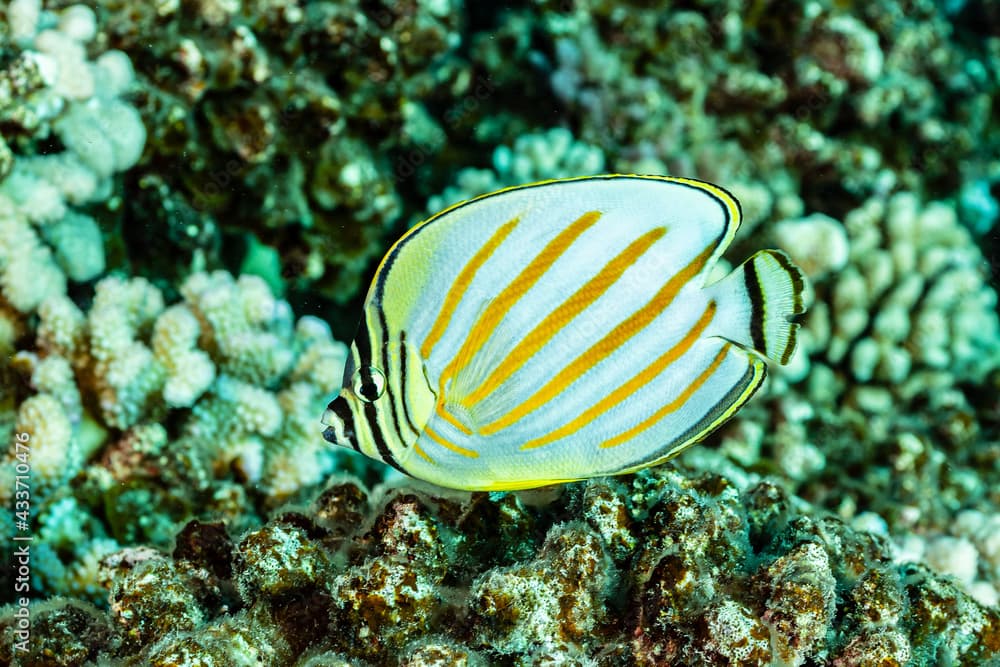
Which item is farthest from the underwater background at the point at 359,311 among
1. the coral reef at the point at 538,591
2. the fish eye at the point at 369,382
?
the fish eye at the point at 369,382

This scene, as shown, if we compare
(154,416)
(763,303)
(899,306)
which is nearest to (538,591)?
(763,303)

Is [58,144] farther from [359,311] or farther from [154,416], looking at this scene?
[359,311]

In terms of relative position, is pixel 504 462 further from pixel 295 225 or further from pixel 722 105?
pixel 722 105

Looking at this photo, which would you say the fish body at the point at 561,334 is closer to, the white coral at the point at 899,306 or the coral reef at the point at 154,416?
the coral reef at the point at 154,416

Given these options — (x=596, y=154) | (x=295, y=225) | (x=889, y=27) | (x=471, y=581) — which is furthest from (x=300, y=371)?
(x=889, y=27)

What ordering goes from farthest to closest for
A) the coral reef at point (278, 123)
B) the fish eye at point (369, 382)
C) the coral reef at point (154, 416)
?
the coral reef at point (278, 123)
the coral reef at point (154, 416)
the fish eye at point (369, 382)

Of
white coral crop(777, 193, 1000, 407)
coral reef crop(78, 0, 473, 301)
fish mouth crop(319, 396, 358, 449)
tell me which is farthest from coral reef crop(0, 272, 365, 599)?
white coral crop(777, 193, 1000, 407)
